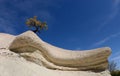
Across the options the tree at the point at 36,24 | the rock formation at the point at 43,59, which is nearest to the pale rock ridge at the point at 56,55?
the rock formation at the point at 43,59

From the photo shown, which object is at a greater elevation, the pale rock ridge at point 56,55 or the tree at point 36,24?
the tree at point 36,24

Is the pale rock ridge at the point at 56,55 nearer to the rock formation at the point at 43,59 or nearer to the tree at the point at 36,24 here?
the rock formation at the point at 43,59

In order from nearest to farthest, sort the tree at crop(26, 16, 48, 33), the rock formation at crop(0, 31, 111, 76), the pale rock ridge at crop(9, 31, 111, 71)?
the rock formation at crop(0, 31, 111, 76)
the pale rock ridge at crop(9, 31, 111, 71)
the tree at crop(26, 16, 48, 33)

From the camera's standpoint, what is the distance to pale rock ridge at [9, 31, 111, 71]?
563 centimetres

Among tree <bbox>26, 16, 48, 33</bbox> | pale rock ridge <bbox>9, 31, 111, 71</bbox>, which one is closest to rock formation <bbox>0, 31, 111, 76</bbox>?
pale rock ridge <bbox>9, 31, 111, 71</bbox>

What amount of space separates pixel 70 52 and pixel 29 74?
213cm

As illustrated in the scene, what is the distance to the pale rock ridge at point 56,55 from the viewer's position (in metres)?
5.63

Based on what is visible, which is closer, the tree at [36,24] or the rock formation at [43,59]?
the rock formation at [43,59]

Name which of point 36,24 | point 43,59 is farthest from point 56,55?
point 36,24

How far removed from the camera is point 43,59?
5.77 metres

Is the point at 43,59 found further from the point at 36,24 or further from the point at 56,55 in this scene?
the point at 36,24

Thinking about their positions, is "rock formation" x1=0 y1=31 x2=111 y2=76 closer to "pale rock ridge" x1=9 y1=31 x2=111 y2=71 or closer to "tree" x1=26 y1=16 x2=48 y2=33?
"pale rock ridge" x1=9 y1=31 x2=111 y2=71

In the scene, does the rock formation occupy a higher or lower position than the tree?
lower

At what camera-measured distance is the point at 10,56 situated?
17.5ft
